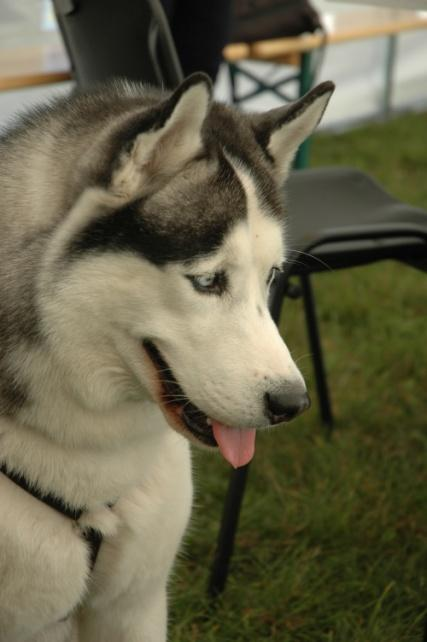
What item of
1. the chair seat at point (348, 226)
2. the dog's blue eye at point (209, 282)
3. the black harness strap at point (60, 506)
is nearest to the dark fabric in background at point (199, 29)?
the chair seat at point (348, 226)

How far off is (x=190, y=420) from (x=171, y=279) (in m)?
0.26

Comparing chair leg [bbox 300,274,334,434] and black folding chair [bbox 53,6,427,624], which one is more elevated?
black folding chair [bbox 53,6,427,624]

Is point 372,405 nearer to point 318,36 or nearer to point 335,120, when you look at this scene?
point 318,36

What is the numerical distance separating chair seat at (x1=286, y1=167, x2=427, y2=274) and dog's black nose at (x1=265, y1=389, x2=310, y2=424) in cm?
56

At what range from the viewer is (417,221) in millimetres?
2195

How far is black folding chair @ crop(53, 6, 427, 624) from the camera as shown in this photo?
212cm

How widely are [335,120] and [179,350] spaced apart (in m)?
5.58

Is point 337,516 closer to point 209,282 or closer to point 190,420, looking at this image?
point 190,420

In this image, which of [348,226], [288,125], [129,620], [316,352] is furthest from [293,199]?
[129,620]

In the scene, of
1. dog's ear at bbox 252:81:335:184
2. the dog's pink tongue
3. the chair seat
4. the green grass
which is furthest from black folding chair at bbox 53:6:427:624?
the dog's pink tongue

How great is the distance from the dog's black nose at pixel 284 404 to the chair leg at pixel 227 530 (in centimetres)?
72

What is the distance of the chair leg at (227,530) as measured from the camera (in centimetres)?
227

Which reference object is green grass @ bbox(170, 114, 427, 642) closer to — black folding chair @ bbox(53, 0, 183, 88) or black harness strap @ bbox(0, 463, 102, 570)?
black harness strap @ bbox(0, 463, 102, 570)

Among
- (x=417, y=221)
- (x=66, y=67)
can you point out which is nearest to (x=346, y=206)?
(x=417, y=221)
